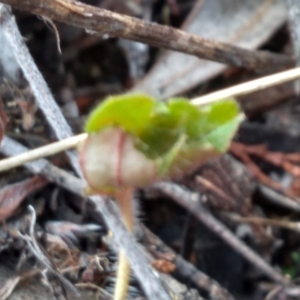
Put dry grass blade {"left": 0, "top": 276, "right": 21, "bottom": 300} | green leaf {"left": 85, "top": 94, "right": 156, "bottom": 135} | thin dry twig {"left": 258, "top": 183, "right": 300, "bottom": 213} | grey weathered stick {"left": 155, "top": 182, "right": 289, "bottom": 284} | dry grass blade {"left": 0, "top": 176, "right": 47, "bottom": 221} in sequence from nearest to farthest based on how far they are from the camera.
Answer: green leaf {"left": 85, "top": 94, "right": 156, "bottom": 135}
dry grass blade {"left": 0, "top": 276, "right": 21, "bottom": 300}
dry grass blade {"left": 0, "top": 176, "right": 47, "bottom": 221}
grey weathered stick {"left": 155, "top": 182, "right": 289, "bottom": 284}
thin dry twig {"left": 258, "top": 183, "right": 300, "bottom": 213}

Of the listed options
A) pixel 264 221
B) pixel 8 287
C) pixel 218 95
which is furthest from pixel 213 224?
pixel 8 287

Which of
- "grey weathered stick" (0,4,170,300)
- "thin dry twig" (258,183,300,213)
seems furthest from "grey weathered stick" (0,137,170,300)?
"thin dry twig" (258,183,300,213)

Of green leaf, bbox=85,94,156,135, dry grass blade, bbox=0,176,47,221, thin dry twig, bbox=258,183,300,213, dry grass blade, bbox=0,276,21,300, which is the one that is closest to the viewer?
green leaf, bbox=85,94,156,135

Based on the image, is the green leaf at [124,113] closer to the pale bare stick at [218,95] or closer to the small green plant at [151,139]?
the small green plant at [151,139]

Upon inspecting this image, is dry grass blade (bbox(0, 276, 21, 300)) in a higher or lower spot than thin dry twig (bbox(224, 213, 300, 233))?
lower

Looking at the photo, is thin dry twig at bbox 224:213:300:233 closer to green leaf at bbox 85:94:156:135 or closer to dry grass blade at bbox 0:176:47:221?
dry grass blade at bbox 0:176:47:221

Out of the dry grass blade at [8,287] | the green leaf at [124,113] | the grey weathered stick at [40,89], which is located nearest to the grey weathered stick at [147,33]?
the grey weathered stick at [40,89]

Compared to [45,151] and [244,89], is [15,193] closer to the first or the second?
[45,151]

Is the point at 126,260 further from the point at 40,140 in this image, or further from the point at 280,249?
the point at 280,249
